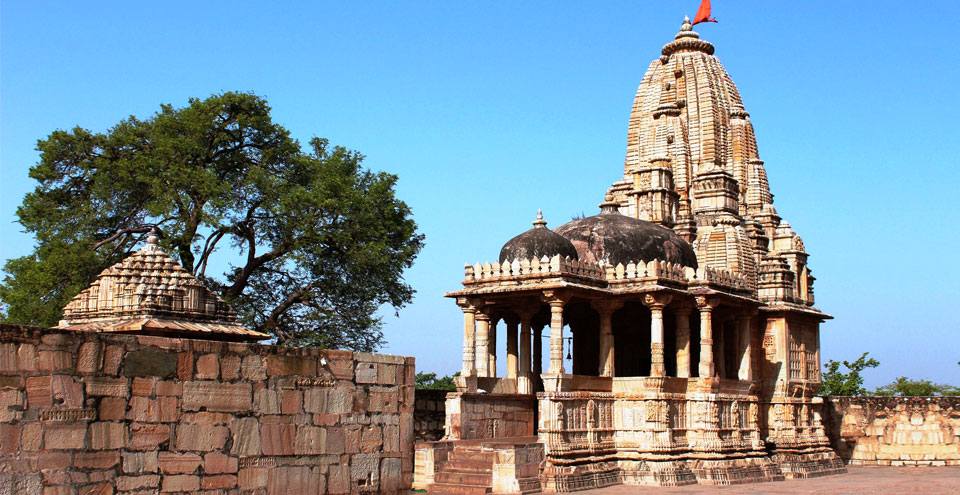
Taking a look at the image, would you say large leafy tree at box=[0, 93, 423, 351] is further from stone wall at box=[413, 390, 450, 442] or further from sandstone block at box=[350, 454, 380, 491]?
sandstone block at box=[350, 454, 380, 491]

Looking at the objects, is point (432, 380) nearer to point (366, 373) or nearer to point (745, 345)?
point (745, 345)

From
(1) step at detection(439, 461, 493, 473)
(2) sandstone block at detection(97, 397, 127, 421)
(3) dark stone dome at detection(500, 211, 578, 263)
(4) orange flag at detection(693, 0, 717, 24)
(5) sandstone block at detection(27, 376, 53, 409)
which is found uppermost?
(4) orange flag at detection(693, 0, 717, 24)

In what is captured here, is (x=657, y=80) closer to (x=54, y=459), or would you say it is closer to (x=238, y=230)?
(x=238, y=230)

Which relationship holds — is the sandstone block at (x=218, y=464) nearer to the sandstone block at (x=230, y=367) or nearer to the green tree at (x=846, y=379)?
the sandstone block at (x=230, y=367)

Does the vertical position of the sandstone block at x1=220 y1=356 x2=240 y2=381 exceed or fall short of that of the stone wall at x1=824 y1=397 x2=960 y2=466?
it exceeds it

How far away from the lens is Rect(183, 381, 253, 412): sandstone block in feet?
26.4

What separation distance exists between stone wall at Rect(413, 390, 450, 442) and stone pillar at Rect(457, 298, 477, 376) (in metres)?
0.80

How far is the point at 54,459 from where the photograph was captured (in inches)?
283

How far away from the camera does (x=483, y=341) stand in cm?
2005

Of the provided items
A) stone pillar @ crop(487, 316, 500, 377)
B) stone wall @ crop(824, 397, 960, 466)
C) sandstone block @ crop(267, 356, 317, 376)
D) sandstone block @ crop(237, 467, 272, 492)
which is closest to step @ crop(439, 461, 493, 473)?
stone pillar @ crop(487, 316, 500, 377)

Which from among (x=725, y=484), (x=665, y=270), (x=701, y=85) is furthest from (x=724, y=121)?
(x=725, y=484)

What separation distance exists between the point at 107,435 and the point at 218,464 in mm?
1027

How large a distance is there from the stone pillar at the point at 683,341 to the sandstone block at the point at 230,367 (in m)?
13.2

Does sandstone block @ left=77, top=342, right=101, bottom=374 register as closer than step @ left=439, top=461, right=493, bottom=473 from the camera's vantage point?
Yes
